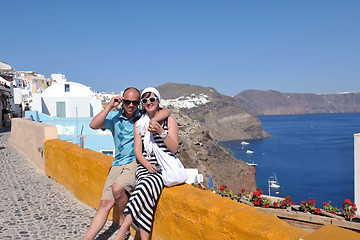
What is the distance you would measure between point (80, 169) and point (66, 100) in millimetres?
26310

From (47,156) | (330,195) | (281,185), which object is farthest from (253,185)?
(47,156)

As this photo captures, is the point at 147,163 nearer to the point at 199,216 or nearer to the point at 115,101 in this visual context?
the point at 199,216

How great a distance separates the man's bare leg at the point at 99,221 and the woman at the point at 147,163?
1.45 ft

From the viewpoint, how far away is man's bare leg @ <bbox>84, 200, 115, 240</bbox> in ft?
10.7

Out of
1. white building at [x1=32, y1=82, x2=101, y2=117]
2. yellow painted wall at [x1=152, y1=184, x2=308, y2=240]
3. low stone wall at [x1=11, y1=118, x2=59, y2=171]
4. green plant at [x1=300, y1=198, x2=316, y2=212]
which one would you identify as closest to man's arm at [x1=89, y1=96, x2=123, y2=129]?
yellow painted wall at [x1=152, y1=184, x2=308, y2=240]

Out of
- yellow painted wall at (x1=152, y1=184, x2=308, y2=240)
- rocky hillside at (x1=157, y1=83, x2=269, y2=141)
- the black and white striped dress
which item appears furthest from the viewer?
rocky hillside at (x1=157, y1=83, x2=269, y2=141)

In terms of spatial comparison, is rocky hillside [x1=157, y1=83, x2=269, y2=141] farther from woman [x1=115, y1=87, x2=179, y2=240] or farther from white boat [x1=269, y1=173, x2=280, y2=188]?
woman [x1=115, y1=87, x2=179, y2=240]

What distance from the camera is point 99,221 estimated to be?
129 inches

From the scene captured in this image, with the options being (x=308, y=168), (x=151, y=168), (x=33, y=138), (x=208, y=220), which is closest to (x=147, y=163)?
(x=151, y=168)

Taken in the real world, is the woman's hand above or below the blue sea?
above

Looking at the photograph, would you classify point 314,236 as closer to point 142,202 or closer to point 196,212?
point 196,212

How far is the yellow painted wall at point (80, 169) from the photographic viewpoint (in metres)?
4.43

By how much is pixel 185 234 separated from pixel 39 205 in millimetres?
3351

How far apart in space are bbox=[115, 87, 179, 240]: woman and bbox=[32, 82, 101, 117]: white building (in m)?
27.3
